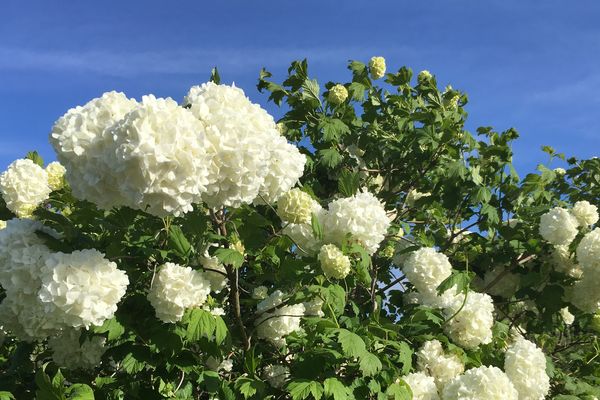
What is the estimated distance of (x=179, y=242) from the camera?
297 cm

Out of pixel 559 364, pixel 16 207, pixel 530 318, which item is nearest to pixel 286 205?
pixel 16 207

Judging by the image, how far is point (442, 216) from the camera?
5.46 m

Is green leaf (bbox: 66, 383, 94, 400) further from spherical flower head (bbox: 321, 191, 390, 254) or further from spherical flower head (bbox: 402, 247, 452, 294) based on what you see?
spherical flower head (bbox: 402, 247, 452, 294)

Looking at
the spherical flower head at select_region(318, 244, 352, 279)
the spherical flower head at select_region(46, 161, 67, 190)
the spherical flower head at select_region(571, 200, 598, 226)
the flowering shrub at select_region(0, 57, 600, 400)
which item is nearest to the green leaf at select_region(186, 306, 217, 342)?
the flowering shrub at select_region(0, 57, 600, 400)

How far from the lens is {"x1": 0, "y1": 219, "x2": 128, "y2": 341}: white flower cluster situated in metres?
2.55

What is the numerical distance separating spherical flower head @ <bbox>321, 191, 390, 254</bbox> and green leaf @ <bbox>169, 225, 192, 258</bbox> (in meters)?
0.72

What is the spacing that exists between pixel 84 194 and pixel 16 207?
65.5 inches

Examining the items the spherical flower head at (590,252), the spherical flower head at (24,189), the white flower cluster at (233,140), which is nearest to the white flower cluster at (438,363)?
the spherical flower head at (590,252)

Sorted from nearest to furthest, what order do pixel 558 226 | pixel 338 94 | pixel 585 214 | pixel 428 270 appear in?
pixel 428 270, pixel 558 226, pixel 585 214, pixel 338 94

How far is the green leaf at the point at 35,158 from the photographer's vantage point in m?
4.18

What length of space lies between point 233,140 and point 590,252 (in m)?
3.39

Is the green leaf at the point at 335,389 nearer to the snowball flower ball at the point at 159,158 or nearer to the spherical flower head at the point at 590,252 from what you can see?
the snowball flower ball at the point at 159,158

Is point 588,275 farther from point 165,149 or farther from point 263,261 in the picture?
point 165,149

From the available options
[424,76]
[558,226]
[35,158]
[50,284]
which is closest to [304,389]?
[50,284]
